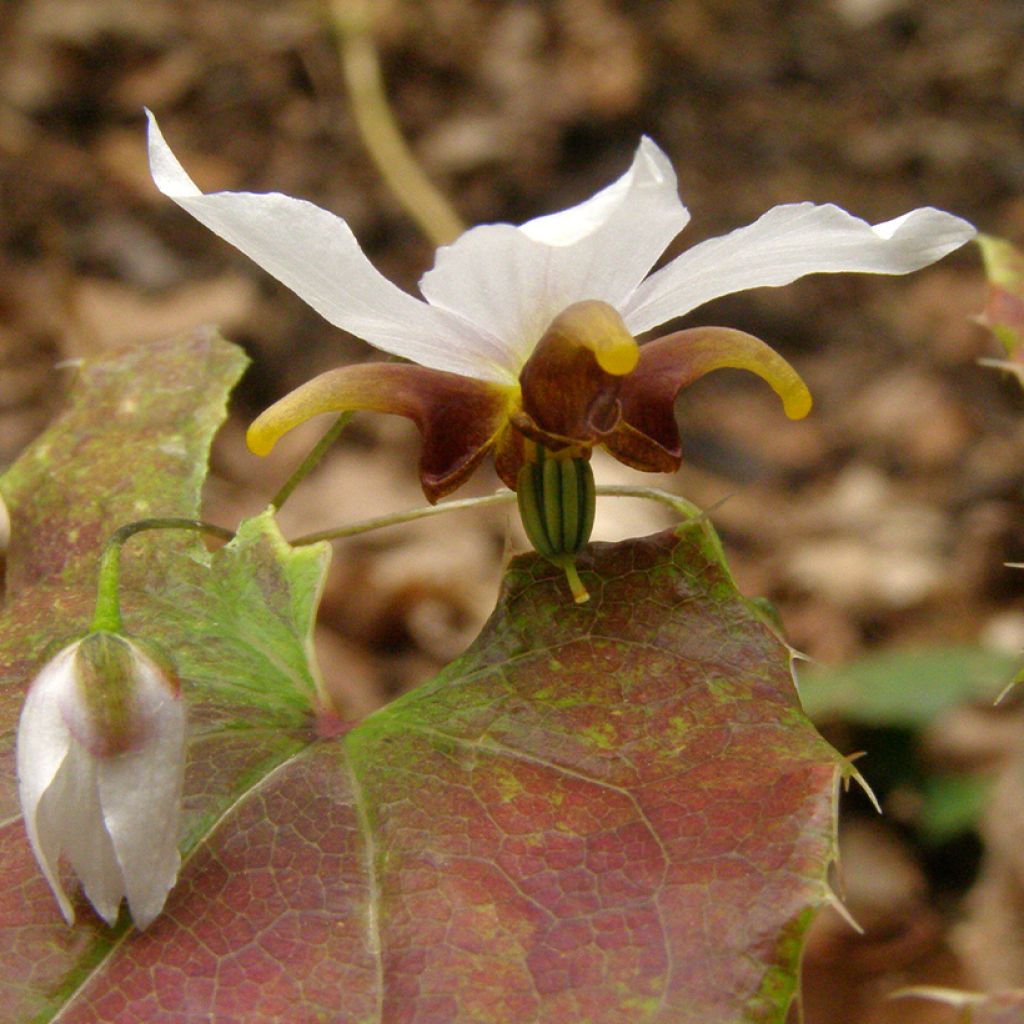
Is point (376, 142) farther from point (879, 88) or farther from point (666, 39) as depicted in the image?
point (879, 88)

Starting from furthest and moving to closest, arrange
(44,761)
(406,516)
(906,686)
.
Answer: (906,686) → (406,516) → (44,761)

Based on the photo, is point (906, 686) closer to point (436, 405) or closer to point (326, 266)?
point (436, 405)

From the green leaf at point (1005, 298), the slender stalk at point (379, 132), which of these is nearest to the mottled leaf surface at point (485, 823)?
the green leaf at point (1005, 298)

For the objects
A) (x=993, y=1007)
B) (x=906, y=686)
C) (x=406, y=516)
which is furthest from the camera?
(x=906, y=686)

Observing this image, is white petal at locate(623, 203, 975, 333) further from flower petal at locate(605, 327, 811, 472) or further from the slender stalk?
the slender stalk

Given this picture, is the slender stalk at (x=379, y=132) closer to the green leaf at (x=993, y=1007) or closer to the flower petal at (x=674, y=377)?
the flower petal at (x=674, y=377)

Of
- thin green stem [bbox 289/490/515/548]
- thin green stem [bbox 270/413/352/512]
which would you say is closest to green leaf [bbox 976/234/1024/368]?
thin green stem [bbox 289/490/515/548]

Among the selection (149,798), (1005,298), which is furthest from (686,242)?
(149,798)
